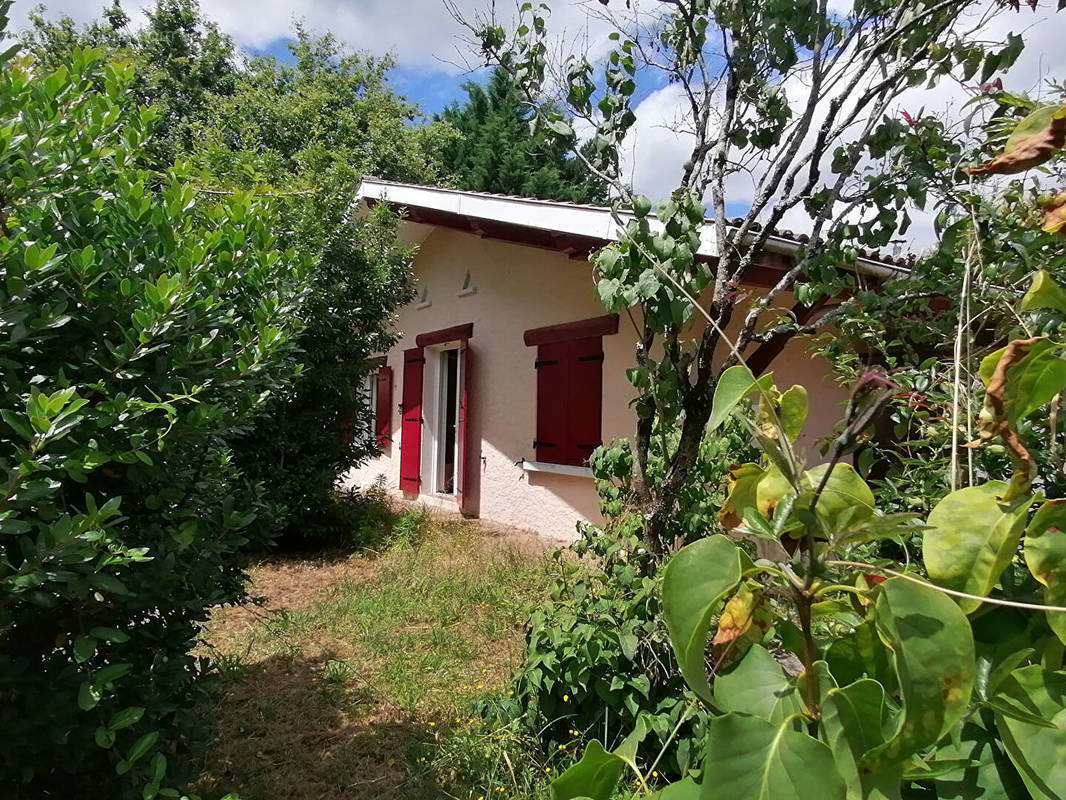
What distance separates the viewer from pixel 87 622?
60.3 inches

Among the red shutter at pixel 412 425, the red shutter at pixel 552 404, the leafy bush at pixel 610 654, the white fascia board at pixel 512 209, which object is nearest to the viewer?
the leafy bush at pixel 610 654

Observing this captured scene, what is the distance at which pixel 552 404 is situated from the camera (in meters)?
6.53

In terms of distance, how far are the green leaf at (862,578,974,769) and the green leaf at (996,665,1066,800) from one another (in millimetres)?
103

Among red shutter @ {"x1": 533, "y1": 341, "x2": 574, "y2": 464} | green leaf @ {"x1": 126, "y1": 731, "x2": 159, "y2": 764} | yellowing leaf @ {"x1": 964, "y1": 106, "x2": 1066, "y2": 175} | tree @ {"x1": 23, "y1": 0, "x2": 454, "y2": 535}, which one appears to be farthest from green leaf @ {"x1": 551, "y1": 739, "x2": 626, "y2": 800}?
red shutter @ {"x1": 533, "y1": 341, "x2": 574, "y2": 464}

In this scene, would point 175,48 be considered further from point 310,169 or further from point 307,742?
point 307,742

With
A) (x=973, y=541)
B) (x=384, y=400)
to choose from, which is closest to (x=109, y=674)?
(x=973, y=541)

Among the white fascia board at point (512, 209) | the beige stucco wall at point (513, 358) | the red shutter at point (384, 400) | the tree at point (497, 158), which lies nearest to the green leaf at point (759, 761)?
the white fascia board at point (512, 209)

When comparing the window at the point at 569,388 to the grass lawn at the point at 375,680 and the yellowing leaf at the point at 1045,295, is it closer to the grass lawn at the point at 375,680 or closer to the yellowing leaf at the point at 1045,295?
the grass lawn at the point at 375,680

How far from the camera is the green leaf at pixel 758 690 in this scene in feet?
1.80

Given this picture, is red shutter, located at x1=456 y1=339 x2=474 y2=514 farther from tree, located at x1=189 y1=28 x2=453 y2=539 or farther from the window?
the window

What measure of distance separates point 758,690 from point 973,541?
8.3 inches

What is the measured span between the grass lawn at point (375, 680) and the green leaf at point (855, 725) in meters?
2.09

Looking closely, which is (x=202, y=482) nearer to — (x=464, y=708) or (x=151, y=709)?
(x=151, y=709)

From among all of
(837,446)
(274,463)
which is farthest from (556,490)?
(837,446)
